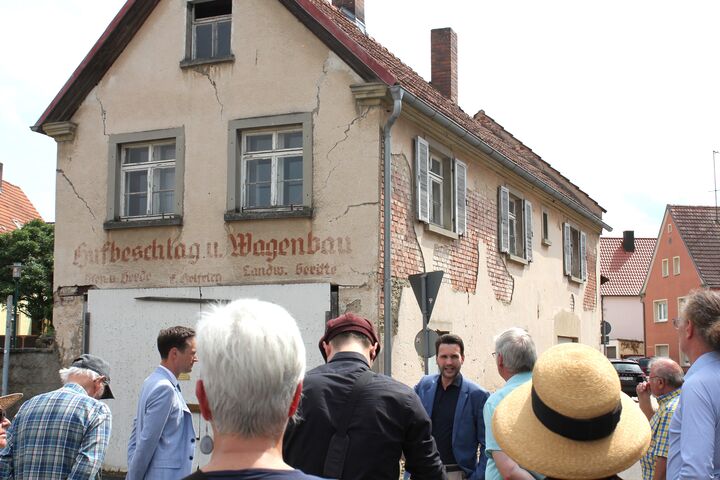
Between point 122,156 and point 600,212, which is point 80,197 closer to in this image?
point 122,156

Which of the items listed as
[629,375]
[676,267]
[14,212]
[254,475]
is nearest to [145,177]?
[254,475]

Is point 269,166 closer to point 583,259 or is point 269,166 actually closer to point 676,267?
point 583,259

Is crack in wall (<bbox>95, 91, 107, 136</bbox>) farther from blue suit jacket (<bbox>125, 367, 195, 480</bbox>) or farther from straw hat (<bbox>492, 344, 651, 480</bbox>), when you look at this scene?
straw hat (<bbox>492, 344, 651, 480</bbox>)

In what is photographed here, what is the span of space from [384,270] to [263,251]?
1847 millimetres

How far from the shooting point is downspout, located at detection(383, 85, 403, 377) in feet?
40.9

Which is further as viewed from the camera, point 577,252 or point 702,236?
point 702,236

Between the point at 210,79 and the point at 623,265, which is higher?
the point at 210,79

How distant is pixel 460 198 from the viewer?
15.1 meters

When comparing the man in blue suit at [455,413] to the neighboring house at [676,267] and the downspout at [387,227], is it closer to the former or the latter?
the downspout at [387,227]

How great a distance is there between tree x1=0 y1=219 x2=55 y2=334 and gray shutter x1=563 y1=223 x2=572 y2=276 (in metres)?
21.7

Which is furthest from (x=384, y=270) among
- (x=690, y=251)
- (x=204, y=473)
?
(x=690, y=251)

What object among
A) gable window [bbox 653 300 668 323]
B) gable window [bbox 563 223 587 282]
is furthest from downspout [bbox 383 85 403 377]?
gable window [bbox 653 300 668 323]

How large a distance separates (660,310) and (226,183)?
150 ft

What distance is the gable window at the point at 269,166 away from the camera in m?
13.1
